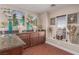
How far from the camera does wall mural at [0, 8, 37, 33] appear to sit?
162 centimetres

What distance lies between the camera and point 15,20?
1.68 metres

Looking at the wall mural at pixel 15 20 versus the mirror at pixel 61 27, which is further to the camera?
the mirror at pixel 61 27

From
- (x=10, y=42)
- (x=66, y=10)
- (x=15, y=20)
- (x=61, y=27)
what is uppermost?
(x=66, y=10)

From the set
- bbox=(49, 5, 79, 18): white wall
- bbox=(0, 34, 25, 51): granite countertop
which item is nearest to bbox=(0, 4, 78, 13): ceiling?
bbox=(49, 5, 79, 18): white wall

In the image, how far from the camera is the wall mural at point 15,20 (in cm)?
162

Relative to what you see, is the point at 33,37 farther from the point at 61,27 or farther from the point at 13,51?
the point at 61,27

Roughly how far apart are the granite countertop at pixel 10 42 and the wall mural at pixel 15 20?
111 mm

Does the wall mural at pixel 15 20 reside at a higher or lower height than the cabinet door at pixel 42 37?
higher

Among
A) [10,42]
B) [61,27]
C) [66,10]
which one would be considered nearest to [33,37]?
[10,42]

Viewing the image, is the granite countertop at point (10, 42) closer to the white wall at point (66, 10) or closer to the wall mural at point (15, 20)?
the wall mural at point (15, 20)

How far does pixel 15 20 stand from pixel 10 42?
1.24 feet

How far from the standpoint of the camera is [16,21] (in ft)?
5.54

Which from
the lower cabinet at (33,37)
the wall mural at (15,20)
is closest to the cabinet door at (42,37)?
the lower cabinet at (33,37)

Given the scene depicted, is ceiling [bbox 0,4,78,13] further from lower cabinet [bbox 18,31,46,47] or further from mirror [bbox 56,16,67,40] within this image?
lower cabinet [bbox 18,31,46,47]
